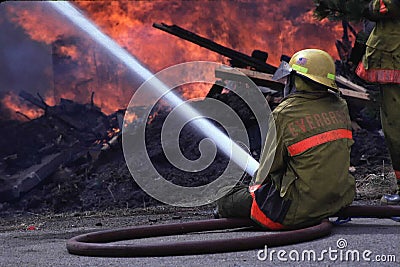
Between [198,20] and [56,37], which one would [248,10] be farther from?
[56,37]

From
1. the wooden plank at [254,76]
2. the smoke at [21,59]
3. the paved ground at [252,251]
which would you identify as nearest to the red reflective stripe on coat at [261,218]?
the paved ground at [252,251]

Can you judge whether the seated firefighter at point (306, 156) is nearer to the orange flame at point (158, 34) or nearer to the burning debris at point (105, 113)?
the burning debris at point (105, 113)

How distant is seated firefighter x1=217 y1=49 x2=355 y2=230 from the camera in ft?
13.9

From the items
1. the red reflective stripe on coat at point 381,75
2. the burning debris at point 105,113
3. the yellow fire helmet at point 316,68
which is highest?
the yellow fire helmet at point 316,68

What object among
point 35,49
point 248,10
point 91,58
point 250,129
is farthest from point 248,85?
point 35,49

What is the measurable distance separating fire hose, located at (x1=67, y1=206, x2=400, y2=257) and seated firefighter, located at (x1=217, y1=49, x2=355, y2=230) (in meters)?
0.17

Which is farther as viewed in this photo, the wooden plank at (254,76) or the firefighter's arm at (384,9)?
the wooden plank at (254,76)

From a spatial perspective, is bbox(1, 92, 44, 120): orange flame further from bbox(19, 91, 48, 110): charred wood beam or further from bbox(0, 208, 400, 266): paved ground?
bbox(0, 208, 400, 266): paved ground

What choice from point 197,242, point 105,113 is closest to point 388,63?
point 197,242

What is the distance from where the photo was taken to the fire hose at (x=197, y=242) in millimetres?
3684

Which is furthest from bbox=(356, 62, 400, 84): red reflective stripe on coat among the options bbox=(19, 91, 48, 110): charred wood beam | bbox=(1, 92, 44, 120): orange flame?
bbox=(1, 92, 44, 120): orange flame

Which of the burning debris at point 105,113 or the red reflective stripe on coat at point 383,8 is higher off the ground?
the red reflective stripe on coat at point 383,8

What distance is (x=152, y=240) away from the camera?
4.74 meters

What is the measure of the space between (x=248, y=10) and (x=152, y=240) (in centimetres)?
863
